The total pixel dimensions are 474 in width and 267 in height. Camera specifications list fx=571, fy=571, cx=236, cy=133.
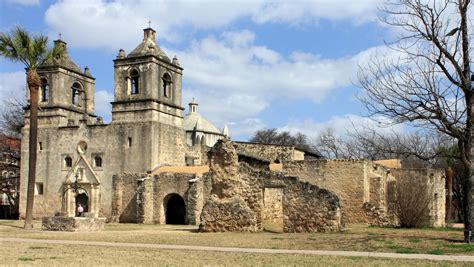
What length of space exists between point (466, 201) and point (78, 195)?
1052 inches

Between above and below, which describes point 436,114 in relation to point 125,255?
above

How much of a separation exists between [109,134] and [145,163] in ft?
11.5

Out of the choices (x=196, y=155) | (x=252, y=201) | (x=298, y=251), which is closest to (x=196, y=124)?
(x=196, y=155)

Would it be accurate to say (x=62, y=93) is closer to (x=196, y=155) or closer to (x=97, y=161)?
(x=97, y=161)

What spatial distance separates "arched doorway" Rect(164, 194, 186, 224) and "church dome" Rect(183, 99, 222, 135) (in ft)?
64.7

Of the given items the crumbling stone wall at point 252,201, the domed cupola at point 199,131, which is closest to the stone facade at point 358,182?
the crumbling stone wall at point 252,201

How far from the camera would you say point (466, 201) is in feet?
51.9

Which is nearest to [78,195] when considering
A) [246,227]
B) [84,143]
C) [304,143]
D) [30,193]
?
[84,143]

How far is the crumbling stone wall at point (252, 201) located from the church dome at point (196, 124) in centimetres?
3280

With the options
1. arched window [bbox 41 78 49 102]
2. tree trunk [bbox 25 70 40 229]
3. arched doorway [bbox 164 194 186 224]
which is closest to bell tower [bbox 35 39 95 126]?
arched window [bbox 41 78 49 102]

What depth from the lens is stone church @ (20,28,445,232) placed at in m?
28.3

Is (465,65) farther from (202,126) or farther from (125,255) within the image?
(202,126)

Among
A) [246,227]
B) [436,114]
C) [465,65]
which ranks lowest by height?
[246,227]

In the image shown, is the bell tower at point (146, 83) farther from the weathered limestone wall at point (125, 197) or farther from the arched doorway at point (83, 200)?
the arched doorway at point (83, 200)
